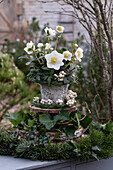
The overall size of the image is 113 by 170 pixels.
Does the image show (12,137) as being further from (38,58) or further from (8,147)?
(38,58)

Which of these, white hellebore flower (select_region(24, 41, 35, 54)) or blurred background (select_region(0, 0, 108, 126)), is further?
blurred background (select_region(0, 0, 108, 126))

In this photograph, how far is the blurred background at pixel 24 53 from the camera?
96.0 inches

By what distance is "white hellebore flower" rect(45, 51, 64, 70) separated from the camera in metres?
1.18

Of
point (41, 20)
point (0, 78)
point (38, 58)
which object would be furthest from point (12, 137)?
point (41, 20)

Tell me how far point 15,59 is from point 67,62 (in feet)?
9.29

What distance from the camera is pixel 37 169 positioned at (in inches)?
42.2

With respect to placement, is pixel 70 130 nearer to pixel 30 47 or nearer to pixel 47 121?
pixel 47 121

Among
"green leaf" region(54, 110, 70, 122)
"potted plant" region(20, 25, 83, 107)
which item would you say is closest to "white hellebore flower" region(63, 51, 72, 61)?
"potted plant" region(20, 25, 83, 107)

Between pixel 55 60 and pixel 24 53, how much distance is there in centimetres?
294

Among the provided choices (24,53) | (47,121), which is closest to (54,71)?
(47,121)

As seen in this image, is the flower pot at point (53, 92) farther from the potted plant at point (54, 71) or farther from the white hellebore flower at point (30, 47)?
the white hellebore flower at point (30, 47)

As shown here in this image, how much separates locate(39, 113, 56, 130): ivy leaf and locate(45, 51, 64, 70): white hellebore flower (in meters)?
0.29

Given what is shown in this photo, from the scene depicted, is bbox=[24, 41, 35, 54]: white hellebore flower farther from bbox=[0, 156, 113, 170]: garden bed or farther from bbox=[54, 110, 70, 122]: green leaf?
bbox=[0, 156, 113, 170]: garden bed

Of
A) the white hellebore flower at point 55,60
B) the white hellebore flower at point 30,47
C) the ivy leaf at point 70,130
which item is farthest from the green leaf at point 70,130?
the white hellebore flower at point 30,47
